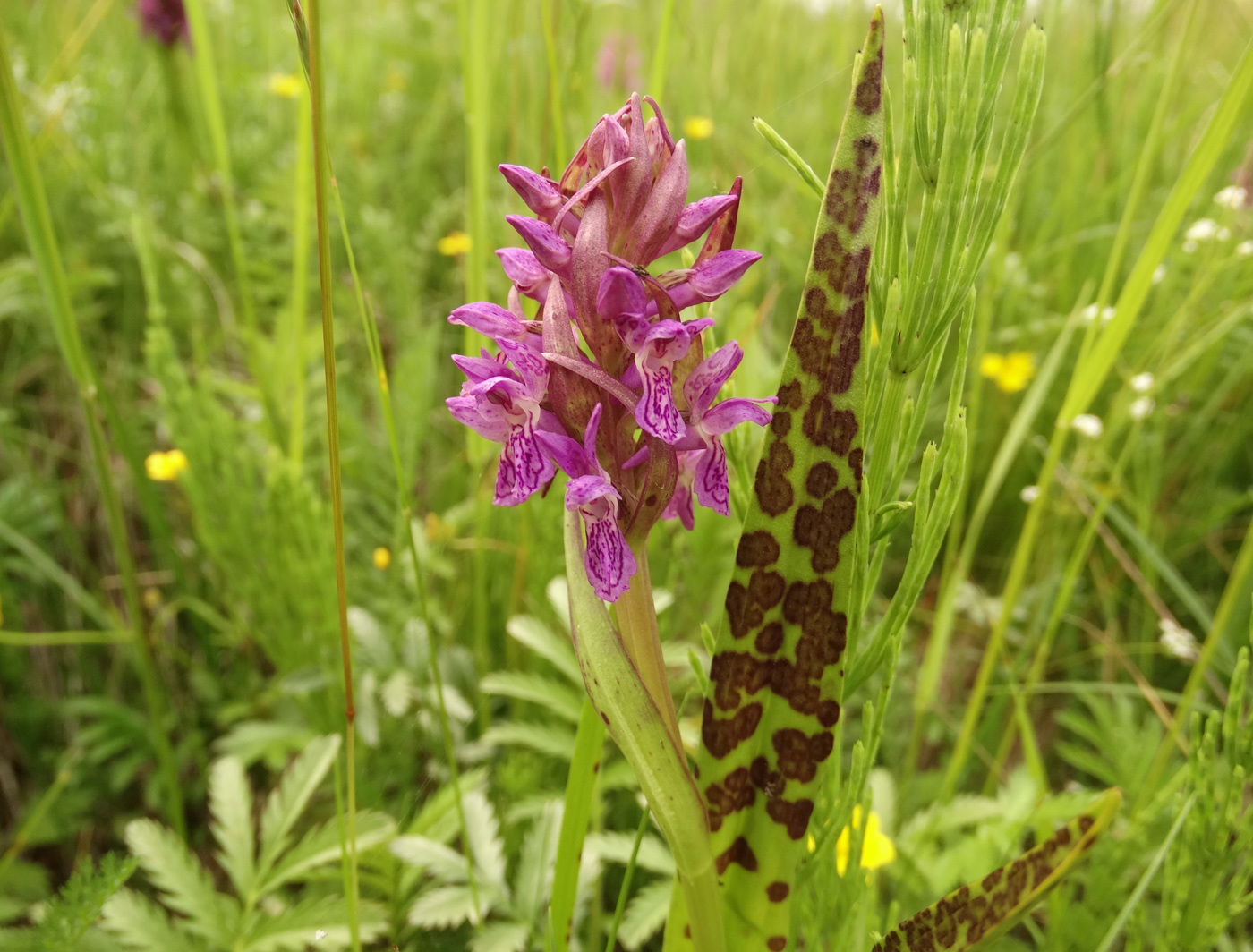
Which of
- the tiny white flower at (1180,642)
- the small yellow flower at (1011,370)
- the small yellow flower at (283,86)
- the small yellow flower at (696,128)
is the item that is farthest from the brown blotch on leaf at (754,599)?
the small yellow flower at (283,86)

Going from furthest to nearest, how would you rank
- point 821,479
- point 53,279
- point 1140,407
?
point 1140,407 → point 53,279 → point 821,479

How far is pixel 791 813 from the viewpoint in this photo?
671 millimetres

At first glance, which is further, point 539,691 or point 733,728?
point 539,691

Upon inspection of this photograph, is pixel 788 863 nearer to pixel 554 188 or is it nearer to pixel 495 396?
pixel 495 396

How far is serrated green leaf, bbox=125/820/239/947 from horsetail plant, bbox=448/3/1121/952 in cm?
63

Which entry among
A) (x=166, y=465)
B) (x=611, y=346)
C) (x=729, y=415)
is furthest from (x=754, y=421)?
(x=166, y=465)

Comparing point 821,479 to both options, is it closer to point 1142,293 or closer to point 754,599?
point 754,599

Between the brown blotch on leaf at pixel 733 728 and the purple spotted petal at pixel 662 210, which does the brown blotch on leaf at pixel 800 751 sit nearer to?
the brown blotch on leaf at pixel 733 728

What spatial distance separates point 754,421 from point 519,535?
3.51 ft

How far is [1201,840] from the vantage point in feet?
2.64

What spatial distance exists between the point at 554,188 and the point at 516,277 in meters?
0.08

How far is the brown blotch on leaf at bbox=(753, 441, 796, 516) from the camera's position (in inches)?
24.3

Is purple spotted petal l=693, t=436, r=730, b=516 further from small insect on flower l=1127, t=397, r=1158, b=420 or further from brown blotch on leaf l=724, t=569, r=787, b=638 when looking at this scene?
small insect on flower l=1127, t=397, r=1158, b=420

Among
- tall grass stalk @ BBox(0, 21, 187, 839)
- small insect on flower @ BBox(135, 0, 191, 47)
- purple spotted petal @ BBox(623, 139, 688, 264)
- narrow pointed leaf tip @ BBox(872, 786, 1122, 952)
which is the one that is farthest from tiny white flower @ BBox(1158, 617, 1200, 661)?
small insect on flower @ BBox(135, 0, 191, 47)
